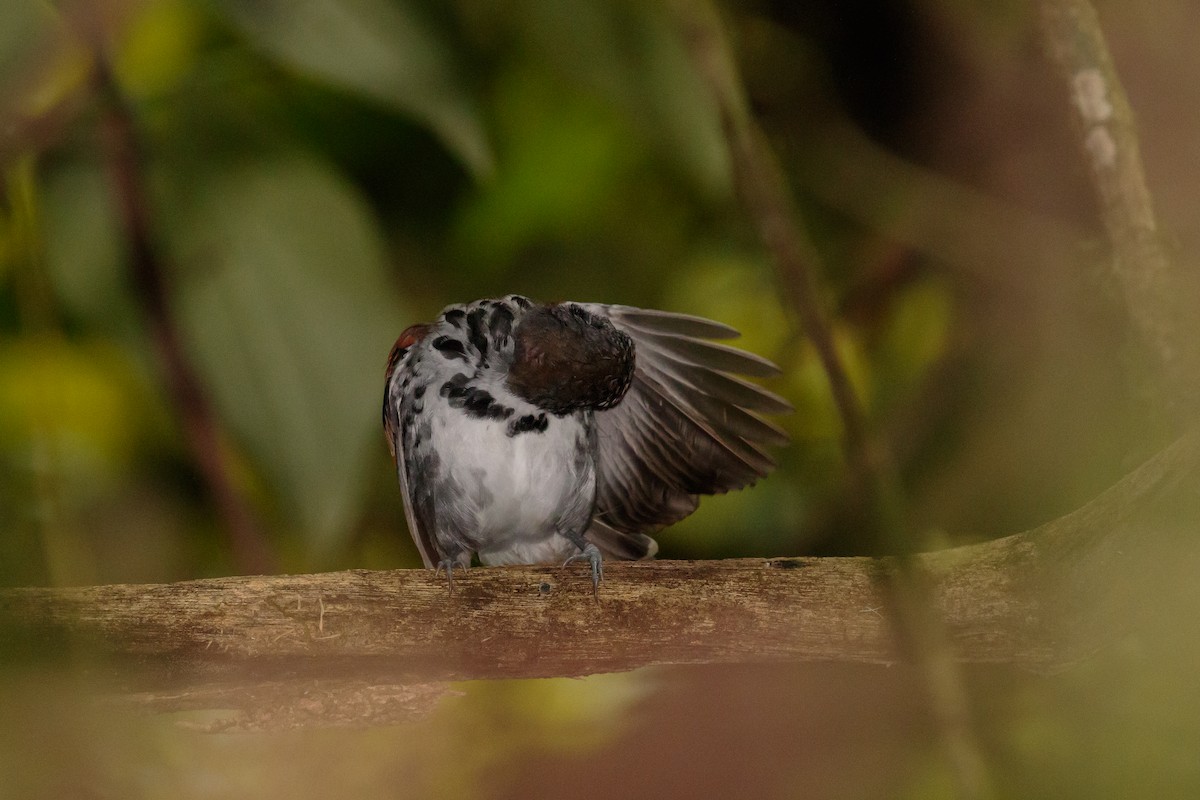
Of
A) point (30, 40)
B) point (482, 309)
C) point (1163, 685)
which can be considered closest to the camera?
point (1163, 685)

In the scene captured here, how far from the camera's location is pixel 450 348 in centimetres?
61

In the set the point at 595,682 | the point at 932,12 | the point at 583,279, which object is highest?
the point at 932,12

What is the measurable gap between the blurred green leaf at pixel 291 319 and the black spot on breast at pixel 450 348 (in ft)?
0.18

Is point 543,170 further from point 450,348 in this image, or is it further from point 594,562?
point 594,562

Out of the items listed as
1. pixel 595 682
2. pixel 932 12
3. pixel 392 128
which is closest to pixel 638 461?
pixel 595 682

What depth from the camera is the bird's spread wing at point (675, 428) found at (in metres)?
0.61

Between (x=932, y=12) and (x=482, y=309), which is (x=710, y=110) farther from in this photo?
(x=932, y=12)

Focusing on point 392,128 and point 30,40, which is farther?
point 392,128

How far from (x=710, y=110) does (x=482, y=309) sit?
0.16 meters

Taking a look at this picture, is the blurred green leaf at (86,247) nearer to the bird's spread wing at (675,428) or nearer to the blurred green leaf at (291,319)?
the blurred green leaf at (291,319)

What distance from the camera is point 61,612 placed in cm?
43

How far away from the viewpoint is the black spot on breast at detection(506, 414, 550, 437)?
59 centimetres

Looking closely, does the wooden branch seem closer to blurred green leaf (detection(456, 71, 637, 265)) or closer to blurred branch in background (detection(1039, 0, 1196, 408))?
blurred branch in background (detection(1039, 0, 1196, 408))

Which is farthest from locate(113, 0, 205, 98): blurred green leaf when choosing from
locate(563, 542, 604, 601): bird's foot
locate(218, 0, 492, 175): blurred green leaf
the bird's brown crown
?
locate(563, 542, 604, 601): bird's foot
